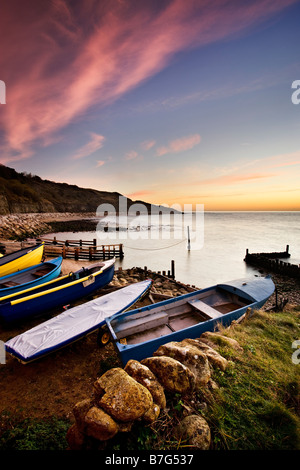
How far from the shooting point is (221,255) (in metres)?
32.2

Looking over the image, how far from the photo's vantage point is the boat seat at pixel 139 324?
6.33 metres

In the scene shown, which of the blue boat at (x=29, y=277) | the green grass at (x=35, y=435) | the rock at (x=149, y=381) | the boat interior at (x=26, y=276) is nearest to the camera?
the rock at (x=149, y=381)

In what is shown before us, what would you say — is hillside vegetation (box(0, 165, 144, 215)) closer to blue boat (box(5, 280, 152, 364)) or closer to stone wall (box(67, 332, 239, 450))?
blue boat (box(5, 280, 152, 364))

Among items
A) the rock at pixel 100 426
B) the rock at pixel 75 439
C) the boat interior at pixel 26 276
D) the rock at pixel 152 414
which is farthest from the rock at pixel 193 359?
the boat interior at pixel 26 276

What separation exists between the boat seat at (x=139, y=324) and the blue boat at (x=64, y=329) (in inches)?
30.0

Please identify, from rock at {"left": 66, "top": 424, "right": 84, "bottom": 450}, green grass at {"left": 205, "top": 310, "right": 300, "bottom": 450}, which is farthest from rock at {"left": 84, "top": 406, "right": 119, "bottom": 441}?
green grass at {"left": 205, "top": 310, "right": 300, "bottom": 450}

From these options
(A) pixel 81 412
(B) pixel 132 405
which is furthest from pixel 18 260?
(B) pixel 132 405

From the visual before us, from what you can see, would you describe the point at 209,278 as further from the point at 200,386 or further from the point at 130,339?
the point at 200,386

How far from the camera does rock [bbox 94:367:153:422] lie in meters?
2.51

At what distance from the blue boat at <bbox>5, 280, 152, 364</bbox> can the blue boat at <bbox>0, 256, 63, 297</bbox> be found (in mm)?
3088

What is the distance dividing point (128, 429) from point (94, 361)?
4.13 metres

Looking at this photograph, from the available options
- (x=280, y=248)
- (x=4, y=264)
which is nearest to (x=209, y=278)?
(x=4, y=264)

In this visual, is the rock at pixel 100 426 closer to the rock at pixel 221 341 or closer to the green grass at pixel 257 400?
the green grass at pixel 257 400
